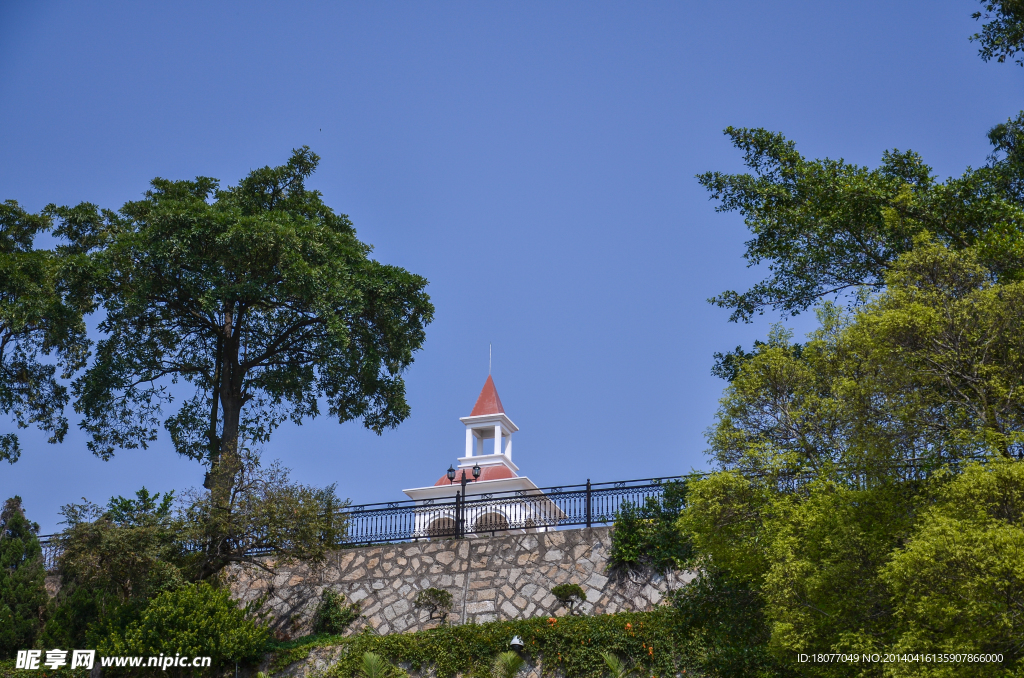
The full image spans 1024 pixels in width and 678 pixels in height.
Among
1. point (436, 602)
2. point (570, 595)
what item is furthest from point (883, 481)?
point (436, 602)

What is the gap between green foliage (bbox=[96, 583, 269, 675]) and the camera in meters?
15.2

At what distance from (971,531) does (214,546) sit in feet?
42.3

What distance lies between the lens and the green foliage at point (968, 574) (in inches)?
311

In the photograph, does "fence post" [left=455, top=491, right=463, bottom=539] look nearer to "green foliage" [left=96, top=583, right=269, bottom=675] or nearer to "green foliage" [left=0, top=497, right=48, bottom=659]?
"green foliage" [left=96, top=583, right=269, bottom=675]

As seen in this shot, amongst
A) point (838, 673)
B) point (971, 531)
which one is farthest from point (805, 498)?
point (971, 531)

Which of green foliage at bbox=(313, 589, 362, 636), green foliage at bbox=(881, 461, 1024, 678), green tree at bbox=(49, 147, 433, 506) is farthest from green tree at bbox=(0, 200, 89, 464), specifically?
green foliage at bbox=(881, 461, 1024, 678)

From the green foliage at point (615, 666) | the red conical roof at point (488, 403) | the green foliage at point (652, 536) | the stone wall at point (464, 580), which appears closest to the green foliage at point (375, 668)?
the stone wall at point (464, 580)

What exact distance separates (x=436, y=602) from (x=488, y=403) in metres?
18.1

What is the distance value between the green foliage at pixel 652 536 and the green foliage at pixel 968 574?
25.7 ft

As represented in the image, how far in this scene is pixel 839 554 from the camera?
9664mm

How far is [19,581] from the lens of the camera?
1802 cm

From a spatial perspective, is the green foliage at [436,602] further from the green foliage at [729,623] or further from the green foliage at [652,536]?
the green foliage at [729,623]

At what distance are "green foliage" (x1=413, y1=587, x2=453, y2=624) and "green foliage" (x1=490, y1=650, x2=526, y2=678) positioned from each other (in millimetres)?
2229

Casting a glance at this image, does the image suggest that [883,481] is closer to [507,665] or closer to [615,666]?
[615,666]
